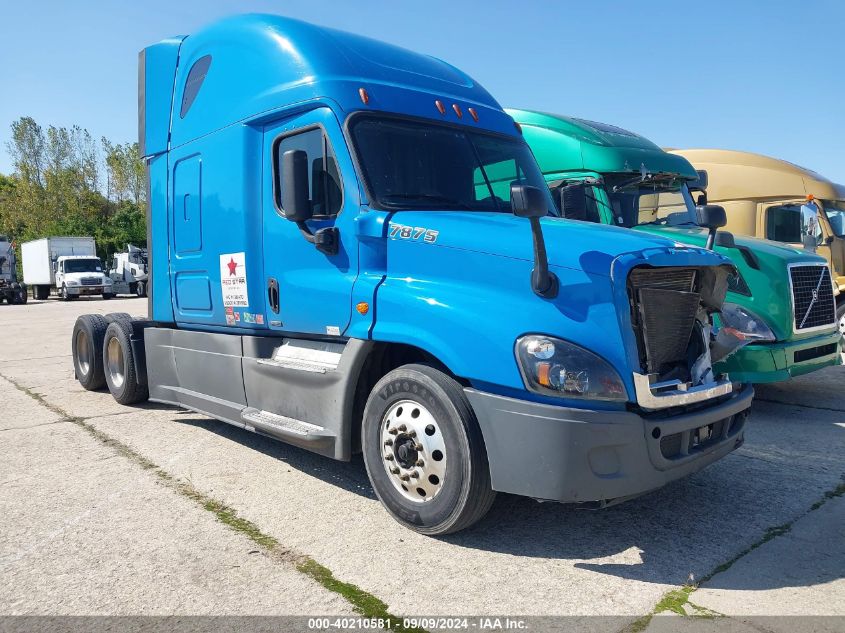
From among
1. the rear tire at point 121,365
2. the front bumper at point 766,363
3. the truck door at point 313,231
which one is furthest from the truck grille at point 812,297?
the rear tire at point 121,365

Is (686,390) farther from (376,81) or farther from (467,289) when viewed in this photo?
(376,81)

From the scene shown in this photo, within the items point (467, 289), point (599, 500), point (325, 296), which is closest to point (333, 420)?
point (325, 296)

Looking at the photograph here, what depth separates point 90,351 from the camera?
7.96 metres

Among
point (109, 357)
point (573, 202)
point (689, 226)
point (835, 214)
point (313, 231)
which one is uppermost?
point (835, 214)

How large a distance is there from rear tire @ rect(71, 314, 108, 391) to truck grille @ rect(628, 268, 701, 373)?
21.6ft

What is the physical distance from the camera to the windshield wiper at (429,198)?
4.29 m

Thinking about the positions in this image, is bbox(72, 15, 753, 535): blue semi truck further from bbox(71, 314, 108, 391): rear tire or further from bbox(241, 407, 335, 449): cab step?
bbox(71, 314, 108, 391): rear tire

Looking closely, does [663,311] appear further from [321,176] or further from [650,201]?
[650,201]

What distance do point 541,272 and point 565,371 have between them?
50 cm

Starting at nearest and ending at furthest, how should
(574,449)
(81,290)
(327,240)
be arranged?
1. (574,449)
2. (327,240)
3. (81,290)

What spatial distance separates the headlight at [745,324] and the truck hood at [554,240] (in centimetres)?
268

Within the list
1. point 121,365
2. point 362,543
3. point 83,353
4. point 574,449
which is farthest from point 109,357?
point 574,449

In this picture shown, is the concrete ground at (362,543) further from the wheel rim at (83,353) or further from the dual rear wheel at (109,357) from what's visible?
the wheel rim at (83,353)

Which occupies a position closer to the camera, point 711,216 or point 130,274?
point 711,216
